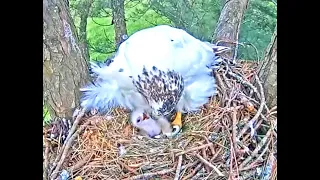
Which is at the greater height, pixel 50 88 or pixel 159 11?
pixel 159 11

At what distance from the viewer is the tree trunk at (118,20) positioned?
151 cm

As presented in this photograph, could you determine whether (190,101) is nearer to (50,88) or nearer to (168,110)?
(168,110)

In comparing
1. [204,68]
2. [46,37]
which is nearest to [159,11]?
[204,68]

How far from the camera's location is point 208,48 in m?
1.52

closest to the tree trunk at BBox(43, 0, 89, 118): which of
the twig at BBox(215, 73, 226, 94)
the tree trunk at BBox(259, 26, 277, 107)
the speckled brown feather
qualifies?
the speckled brown feather

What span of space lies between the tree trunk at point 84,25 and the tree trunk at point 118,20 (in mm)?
60

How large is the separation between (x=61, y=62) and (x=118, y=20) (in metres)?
0.17

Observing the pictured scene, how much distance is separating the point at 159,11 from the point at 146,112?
0.80 ft

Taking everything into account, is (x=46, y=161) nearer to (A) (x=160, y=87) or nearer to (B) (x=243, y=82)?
(A) (x=160, y=87)

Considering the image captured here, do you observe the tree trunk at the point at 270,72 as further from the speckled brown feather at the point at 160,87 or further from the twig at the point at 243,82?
the speckled brown feather at the point at 160,87

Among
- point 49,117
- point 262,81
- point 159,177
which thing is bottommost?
point 159,177

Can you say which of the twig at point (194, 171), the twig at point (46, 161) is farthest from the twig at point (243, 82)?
the twig at point (46, 161)

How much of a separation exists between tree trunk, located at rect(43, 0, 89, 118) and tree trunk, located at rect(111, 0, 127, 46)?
0.10 metres

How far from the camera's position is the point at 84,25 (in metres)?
1.52
